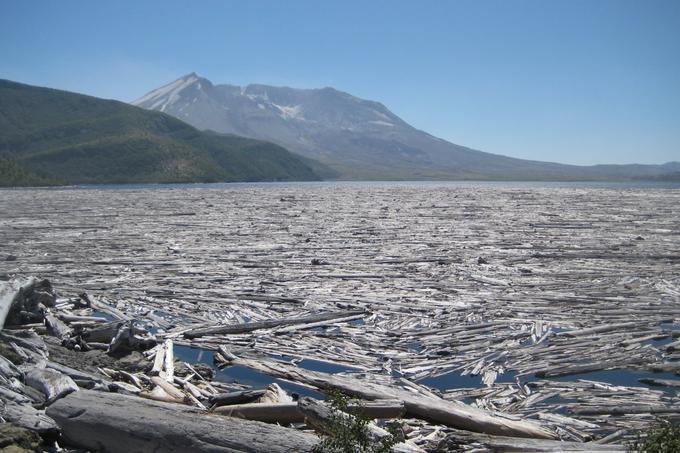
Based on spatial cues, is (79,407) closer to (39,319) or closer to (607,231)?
(39,319)

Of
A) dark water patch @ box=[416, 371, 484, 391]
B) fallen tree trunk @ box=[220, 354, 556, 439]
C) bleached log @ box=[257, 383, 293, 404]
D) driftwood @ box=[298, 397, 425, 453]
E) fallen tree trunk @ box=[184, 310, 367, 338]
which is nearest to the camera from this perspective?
driftwood @ box=[298, 397, 425, 453]

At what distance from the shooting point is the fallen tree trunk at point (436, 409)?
607cm

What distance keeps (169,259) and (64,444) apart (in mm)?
12732

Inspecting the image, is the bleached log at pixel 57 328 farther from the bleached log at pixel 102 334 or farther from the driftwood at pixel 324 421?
the driftwood at pixel 324 421

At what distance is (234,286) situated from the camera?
46.1 feet

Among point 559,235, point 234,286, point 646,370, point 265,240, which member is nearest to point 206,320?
point 234,286

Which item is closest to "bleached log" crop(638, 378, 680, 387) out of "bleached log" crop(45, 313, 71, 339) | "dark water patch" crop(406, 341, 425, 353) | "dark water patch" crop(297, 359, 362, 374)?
"dark water patch" crop(406, 341, 425, 353)

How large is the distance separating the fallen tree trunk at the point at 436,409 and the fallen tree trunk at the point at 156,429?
A: 1.88m

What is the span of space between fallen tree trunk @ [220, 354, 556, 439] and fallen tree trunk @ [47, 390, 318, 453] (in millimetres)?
1875

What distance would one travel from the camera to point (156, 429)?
5.54 meters

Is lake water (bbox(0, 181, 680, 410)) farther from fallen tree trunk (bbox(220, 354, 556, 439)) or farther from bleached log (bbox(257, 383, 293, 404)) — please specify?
bleached log (bbox(257, 383, 293, 404))

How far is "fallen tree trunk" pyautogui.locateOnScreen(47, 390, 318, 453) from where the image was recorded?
5191mm

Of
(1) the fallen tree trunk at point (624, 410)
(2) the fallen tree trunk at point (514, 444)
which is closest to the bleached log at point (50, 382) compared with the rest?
(2) the fallen tree trunk at point (514, 444)

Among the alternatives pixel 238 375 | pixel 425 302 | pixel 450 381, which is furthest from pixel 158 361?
pixel 425 302
